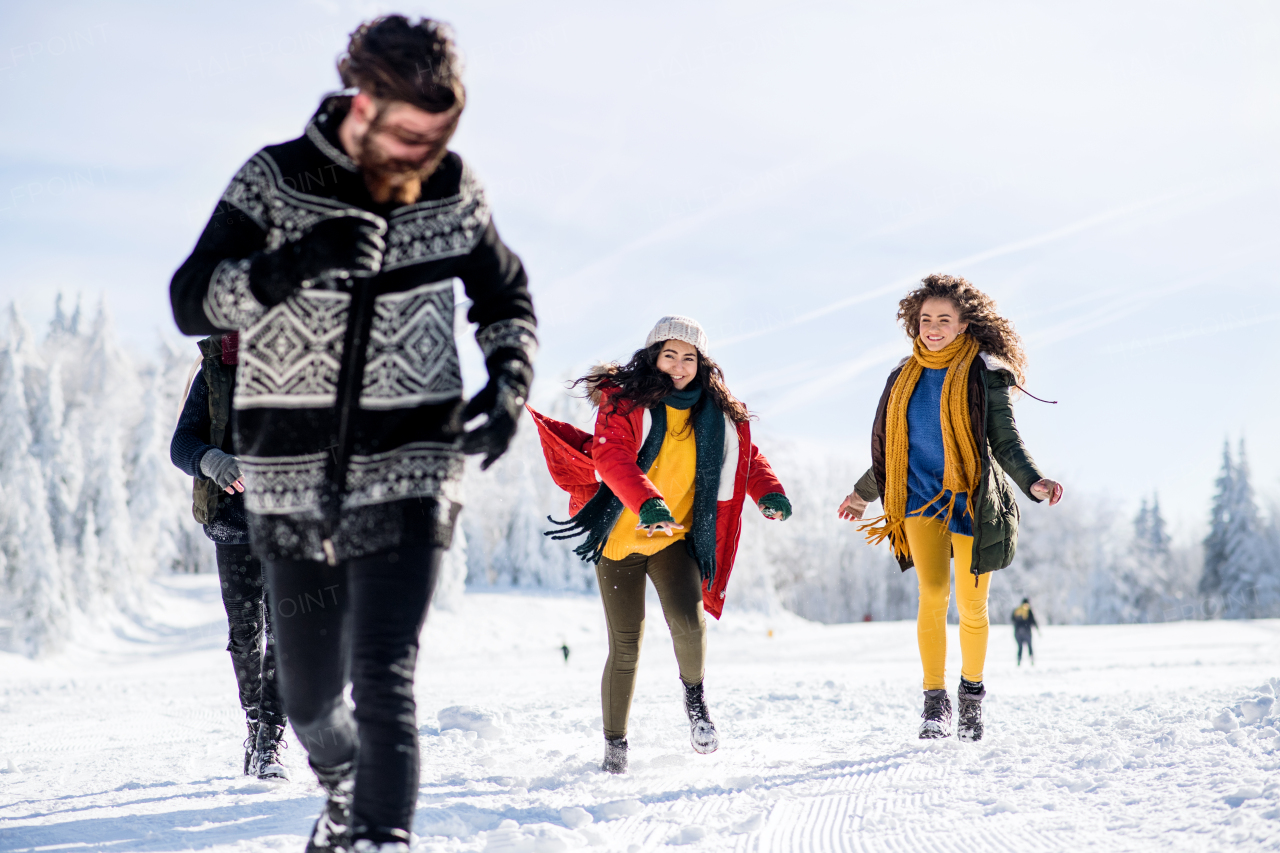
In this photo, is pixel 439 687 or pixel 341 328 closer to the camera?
pixel 341 328

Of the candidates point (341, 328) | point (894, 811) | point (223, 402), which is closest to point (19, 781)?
point (223, 402)

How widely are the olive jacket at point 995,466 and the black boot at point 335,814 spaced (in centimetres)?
331

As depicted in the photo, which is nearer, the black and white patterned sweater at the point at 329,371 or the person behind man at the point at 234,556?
the black and white patterned sweater at the point at 329,371

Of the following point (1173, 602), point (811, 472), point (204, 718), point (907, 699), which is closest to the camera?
point (204, 718)

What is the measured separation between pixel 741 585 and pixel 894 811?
1478 inches

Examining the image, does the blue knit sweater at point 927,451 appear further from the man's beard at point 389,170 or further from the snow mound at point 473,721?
the man's beard at point 389,170

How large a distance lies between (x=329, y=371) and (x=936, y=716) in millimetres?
3720

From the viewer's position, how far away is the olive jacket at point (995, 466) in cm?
452

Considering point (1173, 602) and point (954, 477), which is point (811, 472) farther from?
point (954, 477)

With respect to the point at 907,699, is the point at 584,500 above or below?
above

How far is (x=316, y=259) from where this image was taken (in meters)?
1.95

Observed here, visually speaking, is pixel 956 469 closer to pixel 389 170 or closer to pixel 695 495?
pixel 695 495

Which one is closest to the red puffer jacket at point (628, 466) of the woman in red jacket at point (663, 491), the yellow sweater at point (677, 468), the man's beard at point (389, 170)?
the woman in red jacket at point (663, 491)

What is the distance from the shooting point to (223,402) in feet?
12.9
